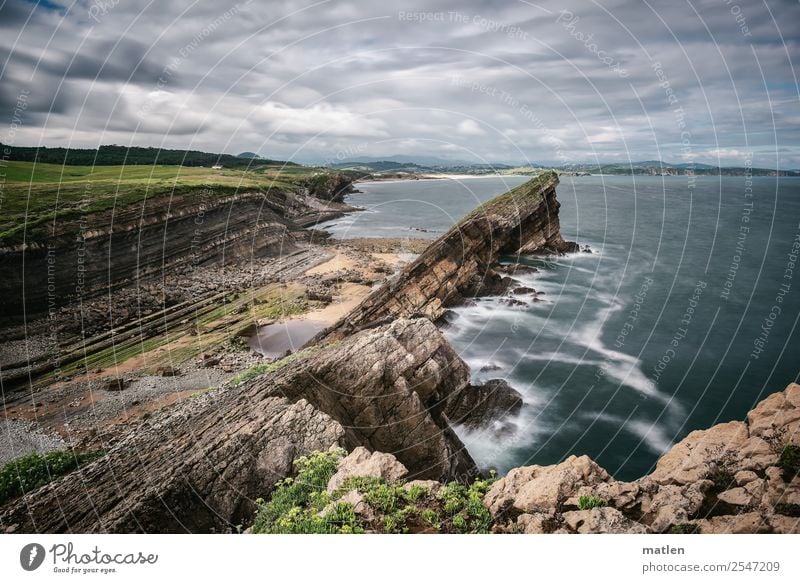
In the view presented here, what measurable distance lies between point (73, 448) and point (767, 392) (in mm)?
31296

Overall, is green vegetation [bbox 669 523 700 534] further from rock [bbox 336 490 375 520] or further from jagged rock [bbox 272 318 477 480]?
jagged rock [bbox 272 318 477 480]

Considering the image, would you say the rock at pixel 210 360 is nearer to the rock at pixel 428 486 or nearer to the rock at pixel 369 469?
the rock at pixel 369 469

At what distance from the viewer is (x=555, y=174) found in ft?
162

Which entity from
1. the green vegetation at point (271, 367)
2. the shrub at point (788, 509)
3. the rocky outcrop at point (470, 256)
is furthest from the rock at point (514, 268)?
the shrub at point (788, 509)

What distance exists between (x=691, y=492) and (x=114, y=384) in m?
27.7

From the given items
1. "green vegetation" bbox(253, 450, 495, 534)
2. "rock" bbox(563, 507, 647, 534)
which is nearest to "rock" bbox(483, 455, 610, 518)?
"green vegetation" bbox(253, 450, 495, 534)

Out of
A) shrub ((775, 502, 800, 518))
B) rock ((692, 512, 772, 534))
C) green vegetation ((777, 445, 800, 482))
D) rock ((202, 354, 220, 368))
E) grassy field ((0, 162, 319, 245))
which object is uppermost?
grassy field ((0, 162, 319, 245))

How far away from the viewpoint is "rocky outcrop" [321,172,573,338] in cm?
2898

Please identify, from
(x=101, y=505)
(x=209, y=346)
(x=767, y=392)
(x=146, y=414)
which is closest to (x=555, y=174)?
(x=767, y=392)

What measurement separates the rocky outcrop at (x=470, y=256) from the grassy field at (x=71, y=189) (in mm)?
21636

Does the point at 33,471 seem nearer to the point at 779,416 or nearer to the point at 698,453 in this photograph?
the point at 698,453

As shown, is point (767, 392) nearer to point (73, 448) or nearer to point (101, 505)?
point (101, 505)

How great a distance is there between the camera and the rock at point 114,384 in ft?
76.6

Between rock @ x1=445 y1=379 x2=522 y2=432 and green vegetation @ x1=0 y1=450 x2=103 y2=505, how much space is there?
13368 mm
